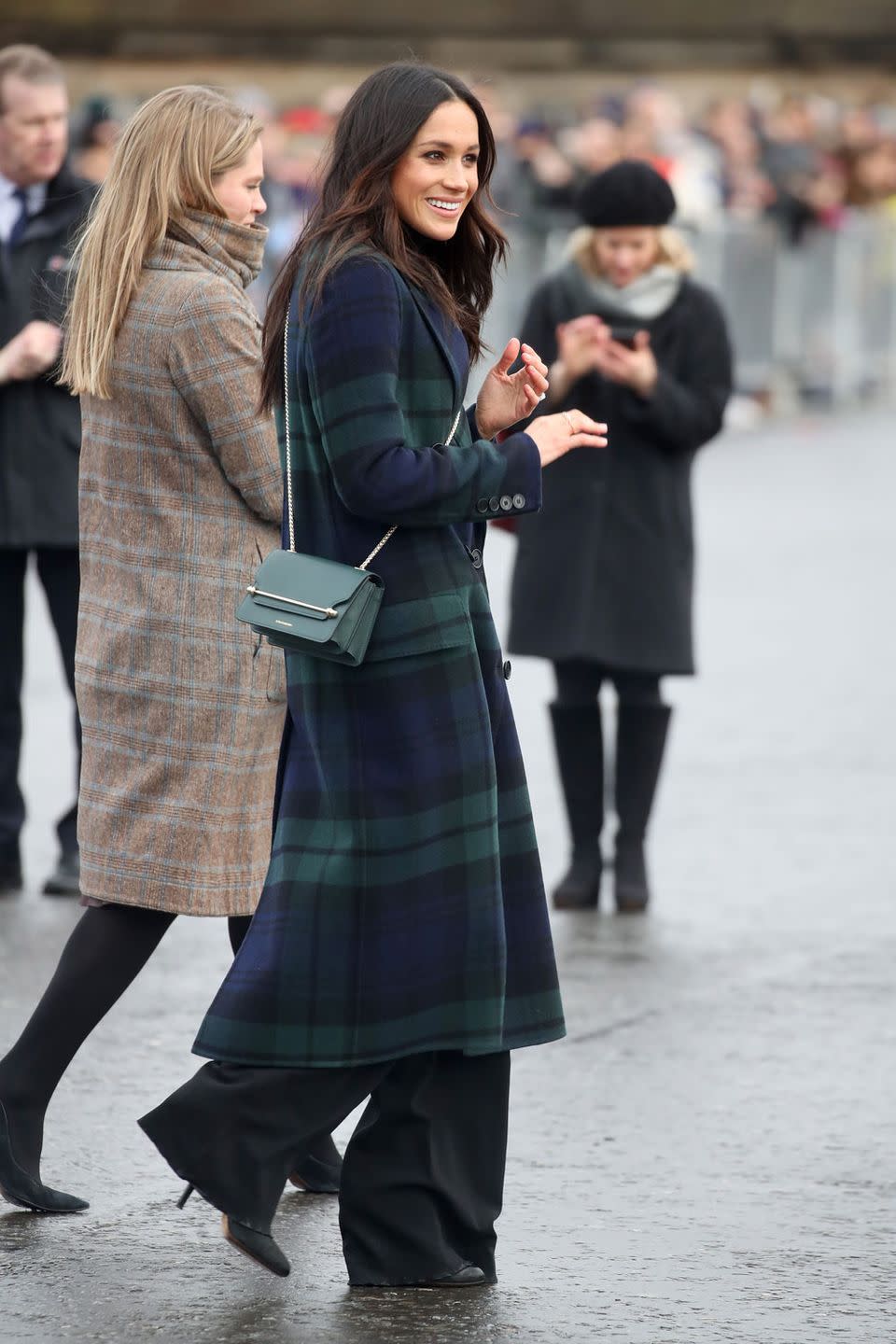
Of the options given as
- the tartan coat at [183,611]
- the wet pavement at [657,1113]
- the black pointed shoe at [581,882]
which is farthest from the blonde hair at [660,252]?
the tartan coat at [183,611]

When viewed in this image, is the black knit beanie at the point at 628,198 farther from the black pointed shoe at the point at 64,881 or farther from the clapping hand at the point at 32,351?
the black pointed shoe at the point at 64,881

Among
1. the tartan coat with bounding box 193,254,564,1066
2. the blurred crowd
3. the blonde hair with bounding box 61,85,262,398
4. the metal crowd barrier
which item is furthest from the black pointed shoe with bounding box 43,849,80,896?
the metal crowd barrier

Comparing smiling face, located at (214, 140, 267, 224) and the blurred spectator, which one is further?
the blurred spectator

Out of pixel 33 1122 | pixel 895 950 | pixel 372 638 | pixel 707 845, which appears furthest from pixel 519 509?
pixel 707 845

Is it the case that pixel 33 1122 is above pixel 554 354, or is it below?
below

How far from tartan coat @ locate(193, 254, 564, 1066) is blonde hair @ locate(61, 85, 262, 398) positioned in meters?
0.61

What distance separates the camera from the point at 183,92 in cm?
452

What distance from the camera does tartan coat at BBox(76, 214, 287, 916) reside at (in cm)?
444

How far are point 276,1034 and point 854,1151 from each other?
4.57 ft

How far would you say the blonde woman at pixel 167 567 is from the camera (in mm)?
4438

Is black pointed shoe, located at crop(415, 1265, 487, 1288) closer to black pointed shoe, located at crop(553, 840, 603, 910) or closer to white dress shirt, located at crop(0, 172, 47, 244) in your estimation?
black pointed shoe, located at crop(553, 840, 603, 910)

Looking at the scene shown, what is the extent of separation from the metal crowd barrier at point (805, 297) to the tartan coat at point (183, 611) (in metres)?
15.3

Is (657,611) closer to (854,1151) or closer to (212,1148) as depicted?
(854,1151)

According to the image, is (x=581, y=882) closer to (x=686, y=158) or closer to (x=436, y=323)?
(x=436, y=323)
